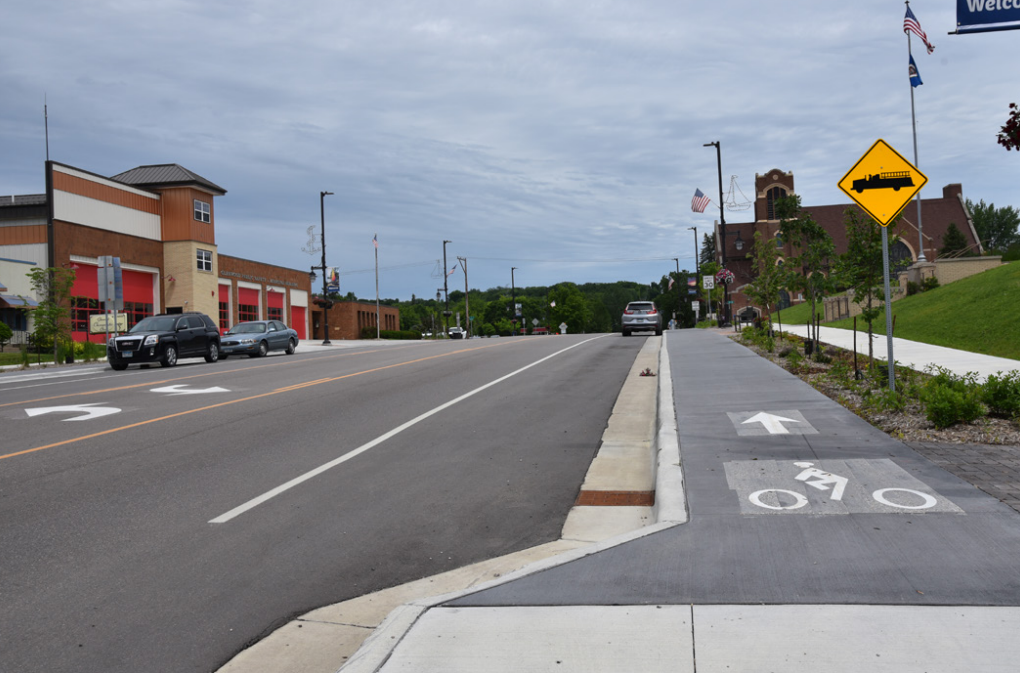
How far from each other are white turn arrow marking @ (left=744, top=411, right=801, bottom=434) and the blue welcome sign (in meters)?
5.04

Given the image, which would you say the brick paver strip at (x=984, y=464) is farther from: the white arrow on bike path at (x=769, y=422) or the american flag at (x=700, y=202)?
the american flag at (x=700, y=202)

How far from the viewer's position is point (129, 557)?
5215mm

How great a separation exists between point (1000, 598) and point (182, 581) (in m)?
4.73

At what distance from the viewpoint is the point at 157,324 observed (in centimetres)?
2530

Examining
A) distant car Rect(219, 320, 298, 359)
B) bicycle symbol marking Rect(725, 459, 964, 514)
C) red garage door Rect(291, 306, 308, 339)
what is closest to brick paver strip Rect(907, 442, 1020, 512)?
bicycle symbol marking Rect(725, 459, 964, 514)

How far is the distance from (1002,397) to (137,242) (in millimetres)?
46569

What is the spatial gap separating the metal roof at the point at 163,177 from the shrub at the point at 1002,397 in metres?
48.1

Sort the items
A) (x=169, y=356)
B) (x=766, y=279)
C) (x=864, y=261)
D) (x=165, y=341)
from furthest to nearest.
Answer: (x=169, y=356) → (x=165, y=341) → (x=766, y=279) → (x=864, y=261)

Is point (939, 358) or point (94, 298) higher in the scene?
point (94, 298)

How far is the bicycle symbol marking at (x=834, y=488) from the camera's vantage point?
18.6 feet

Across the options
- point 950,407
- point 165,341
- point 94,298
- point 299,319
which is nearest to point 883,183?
point 950,407

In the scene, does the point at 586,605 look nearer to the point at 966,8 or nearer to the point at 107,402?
the point at 966,8

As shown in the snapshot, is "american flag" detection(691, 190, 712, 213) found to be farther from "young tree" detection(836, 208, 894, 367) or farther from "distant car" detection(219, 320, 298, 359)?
"young tree" detection(836, 208, 894, 367)

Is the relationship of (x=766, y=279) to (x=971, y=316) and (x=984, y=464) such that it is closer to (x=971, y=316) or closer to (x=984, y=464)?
(x=971, y=316)
